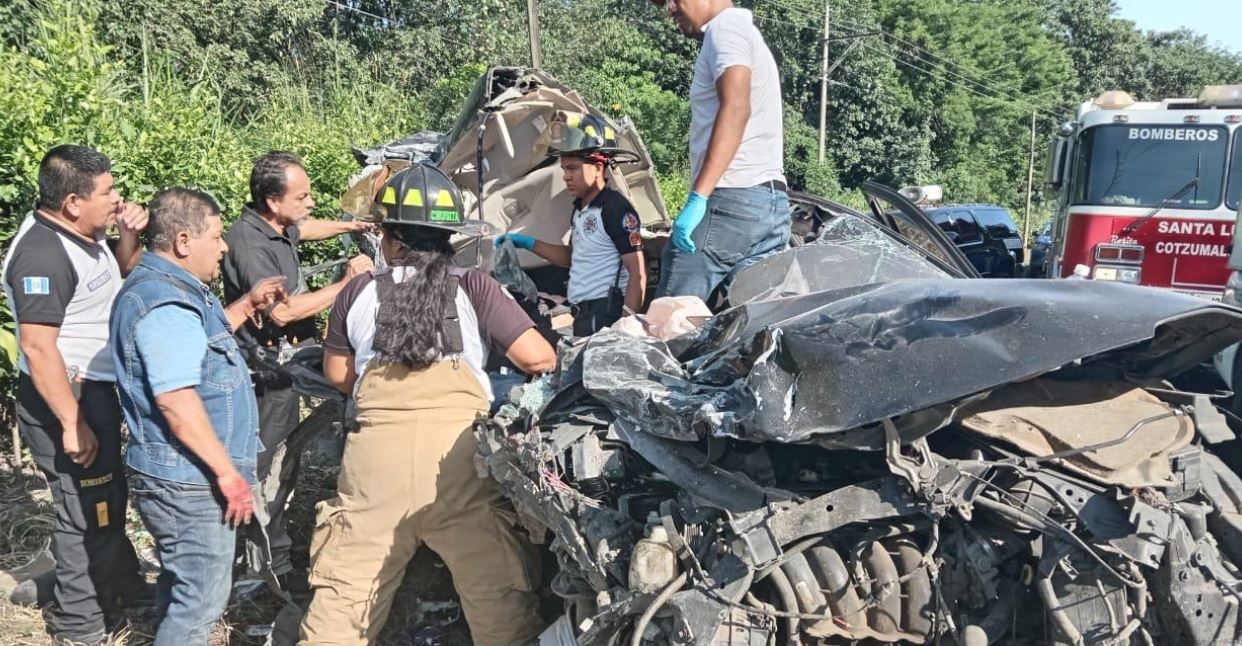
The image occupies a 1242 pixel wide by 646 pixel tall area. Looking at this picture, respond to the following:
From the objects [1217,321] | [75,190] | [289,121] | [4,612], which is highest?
[289,121]

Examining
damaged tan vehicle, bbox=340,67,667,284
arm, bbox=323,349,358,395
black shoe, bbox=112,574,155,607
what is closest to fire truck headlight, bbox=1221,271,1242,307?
damaged tan vehicle, bbox=340,67,667,284

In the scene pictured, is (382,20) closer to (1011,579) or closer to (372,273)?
(372,273)

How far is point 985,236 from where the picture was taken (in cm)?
1206

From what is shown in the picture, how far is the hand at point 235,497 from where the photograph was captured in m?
2.93

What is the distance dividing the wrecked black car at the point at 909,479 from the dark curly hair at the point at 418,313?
0.44m

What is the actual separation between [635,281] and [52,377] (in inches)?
94.7

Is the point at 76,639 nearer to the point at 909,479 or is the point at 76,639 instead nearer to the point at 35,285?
the point at 35,285

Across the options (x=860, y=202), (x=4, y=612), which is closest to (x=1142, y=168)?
(x=4, y=612)

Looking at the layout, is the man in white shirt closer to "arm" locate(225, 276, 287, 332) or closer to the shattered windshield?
the shattered windshield

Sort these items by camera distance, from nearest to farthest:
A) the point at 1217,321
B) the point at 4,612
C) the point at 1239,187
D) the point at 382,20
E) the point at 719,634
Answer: the point at 1217,321 < the point at 719,634 < the point at 4,612 < the point at 1239,187 < the point at 382,20

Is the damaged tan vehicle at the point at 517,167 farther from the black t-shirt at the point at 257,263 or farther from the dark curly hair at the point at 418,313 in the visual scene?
the dark curly hair at the point at 418,313

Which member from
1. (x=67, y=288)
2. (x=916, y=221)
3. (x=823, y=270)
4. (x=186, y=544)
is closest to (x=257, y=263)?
(x=67, y=288)

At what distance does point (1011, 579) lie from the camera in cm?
229

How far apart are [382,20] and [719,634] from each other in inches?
789
